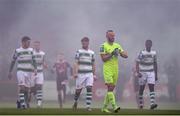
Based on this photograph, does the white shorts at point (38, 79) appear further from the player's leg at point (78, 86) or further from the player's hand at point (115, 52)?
the player's hand at point (115, 52)

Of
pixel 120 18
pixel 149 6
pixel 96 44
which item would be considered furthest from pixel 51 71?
pixel 149 6

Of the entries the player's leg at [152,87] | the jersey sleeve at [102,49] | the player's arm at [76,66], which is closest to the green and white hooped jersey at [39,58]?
the player's arm at [76,66]

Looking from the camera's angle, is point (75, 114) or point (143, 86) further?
point (143, 86)

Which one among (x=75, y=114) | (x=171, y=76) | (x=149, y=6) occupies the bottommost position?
(x=75, y=114)

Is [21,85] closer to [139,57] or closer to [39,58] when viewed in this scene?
[39,58]

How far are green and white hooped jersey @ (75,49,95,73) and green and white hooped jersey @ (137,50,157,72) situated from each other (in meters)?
0.79

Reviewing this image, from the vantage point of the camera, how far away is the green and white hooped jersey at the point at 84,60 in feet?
26.7

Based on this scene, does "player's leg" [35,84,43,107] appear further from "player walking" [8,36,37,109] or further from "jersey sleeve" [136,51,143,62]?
"jersey sleeve" [136,51,143,62]

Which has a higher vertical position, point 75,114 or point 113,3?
point 113,3

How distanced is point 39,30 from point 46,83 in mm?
868

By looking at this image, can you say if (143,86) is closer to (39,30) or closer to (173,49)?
(173,49)

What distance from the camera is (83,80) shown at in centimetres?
814

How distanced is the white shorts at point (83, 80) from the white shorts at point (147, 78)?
84cm

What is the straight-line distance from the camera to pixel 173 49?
26.8ft
